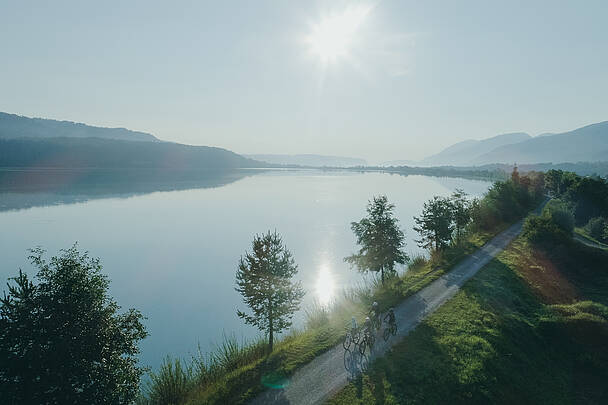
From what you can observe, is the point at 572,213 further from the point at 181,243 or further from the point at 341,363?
the point at 181,243

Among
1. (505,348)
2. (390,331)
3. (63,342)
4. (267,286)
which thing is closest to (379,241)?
(390,331)

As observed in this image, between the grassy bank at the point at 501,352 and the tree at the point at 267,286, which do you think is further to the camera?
the tree at the point at 267,286

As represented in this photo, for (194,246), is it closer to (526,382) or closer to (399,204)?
(526,382)

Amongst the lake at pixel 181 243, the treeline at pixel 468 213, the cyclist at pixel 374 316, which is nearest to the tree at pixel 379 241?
the lake at pixel 181 243

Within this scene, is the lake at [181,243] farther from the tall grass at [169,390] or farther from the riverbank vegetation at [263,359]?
the tall grass at [169,390]

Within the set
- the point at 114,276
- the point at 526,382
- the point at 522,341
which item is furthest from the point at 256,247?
the point at 114,276

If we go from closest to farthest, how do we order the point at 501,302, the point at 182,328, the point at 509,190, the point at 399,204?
the point at 501,302
the point at 182,328
the point at 509,190
the point at 399,204
